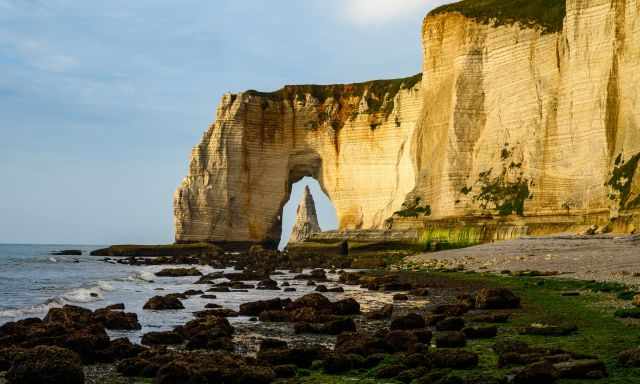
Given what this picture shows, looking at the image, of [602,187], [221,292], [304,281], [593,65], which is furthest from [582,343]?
[593,65]

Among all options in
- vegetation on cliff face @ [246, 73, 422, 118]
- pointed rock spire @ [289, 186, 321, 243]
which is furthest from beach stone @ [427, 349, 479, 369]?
pointed rock spire @ [289, 186, 321, 243]

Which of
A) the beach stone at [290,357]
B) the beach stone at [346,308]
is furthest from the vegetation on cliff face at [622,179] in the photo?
the beach stone at [290,357]

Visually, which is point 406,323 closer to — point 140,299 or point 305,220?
point 140,299

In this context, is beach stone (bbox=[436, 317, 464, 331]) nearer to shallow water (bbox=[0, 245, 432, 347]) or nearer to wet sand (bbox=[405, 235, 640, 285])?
shallow water (bbox=[0, 245, 432, 347])

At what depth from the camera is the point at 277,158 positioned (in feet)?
215

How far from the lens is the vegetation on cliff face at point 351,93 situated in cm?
6128

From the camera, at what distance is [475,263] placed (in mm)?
27406

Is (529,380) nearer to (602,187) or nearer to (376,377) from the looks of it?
(376,377)

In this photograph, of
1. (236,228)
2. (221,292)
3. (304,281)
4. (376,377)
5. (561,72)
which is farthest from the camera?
(236,228)

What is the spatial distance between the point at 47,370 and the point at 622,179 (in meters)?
30.4

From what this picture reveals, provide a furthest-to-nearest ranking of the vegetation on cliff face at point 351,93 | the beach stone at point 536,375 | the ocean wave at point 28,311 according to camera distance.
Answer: the vegetation on cliff face at point 351,93
the ocean wave at point 28,311
the beach stone at point 536,375

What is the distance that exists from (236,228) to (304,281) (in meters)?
39.6

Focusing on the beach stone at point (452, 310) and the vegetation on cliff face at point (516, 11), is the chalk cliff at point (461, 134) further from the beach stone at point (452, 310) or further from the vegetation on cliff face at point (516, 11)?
the beach stone at point (452, 310)

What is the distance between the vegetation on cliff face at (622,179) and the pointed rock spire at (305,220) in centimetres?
5747
